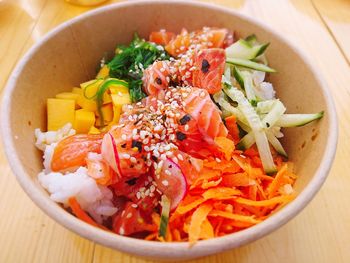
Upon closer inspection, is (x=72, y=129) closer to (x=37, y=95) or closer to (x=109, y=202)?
(x=37, y=95)

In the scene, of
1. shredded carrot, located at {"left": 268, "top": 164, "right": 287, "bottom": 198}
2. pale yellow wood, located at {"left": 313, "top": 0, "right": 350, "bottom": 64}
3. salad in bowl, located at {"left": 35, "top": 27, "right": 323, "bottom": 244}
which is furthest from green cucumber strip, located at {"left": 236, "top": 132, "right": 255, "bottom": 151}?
pale yellow wood, located at {"left": 313, "top": 0, "right": 350, "bottom": 64}

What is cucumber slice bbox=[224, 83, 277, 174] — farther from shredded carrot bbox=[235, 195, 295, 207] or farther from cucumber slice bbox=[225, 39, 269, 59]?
cucumber slice bbox=[225, 39, 269, 59]

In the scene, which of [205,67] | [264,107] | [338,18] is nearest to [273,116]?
[264,107]

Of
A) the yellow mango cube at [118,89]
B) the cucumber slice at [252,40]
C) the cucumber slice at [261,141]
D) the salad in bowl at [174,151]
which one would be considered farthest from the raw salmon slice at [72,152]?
the cucumber slice at [252,40]

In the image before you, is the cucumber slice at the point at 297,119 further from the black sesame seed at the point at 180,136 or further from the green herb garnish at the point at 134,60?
the green herb garnish at the point at 134,60

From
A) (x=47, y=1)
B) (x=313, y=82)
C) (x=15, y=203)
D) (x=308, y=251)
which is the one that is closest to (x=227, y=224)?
(x=308, y=251)

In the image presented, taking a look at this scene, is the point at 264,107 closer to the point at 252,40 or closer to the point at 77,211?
the point at 252,40
